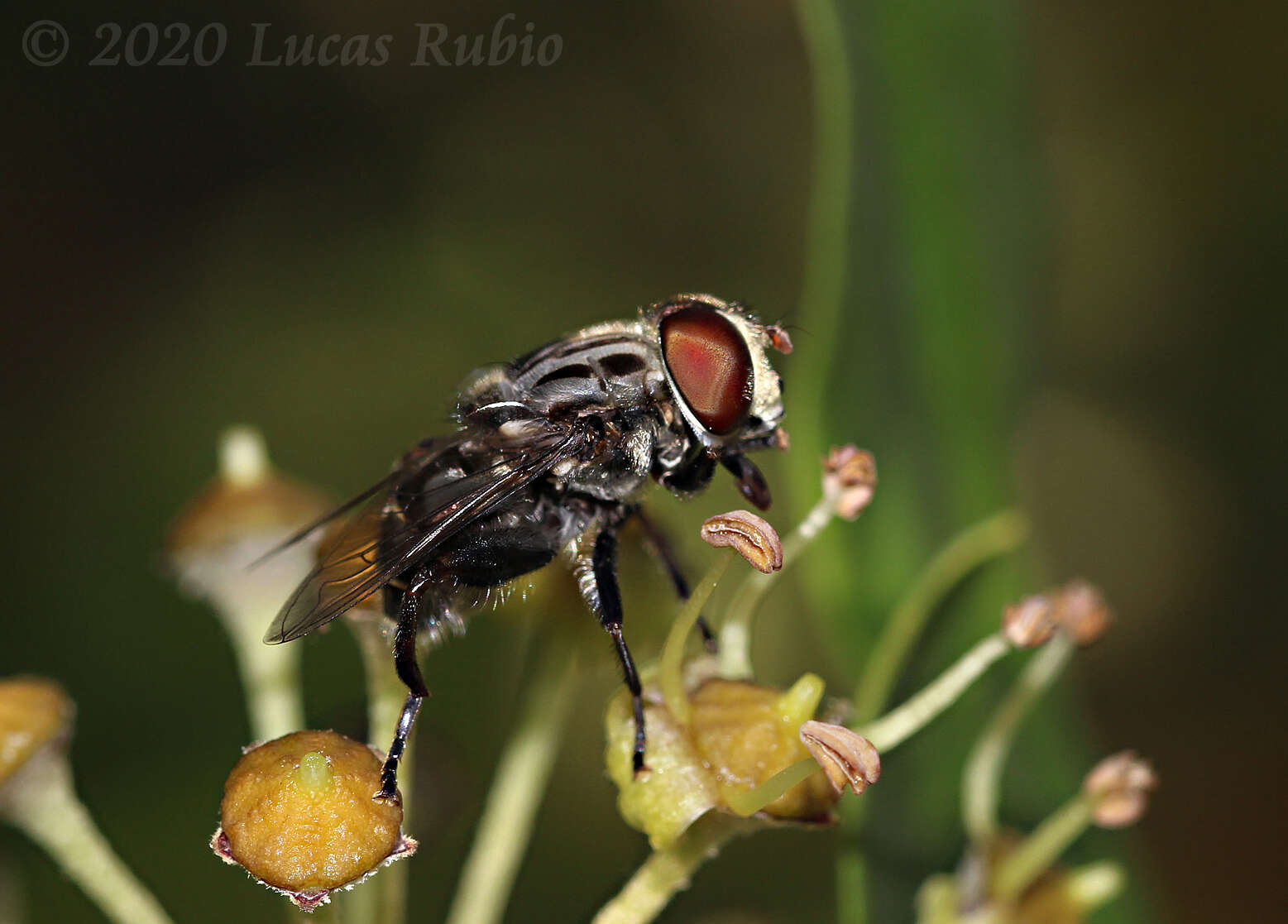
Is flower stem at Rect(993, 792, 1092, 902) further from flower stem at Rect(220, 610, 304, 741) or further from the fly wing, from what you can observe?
flower stem at Rect(220, 610, 304, 741)

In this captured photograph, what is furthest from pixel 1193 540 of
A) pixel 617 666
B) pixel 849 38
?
pixel 617 666

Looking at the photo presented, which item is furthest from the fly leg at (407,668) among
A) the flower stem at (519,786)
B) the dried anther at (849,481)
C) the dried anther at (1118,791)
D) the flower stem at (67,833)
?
the dried anther at (1118,791)

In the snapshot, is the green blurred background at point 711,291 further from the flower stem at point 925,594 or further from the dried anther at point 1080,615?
the dried anther at point 1080,615

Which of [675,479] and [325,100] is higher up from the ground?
[325,100]

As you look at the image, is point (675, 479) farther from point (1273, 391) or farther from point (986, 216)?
point (1273, 391)

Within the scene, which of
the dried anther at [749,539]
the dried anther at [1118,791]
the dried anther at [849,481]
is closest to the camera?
the dried anther at [749,539]
